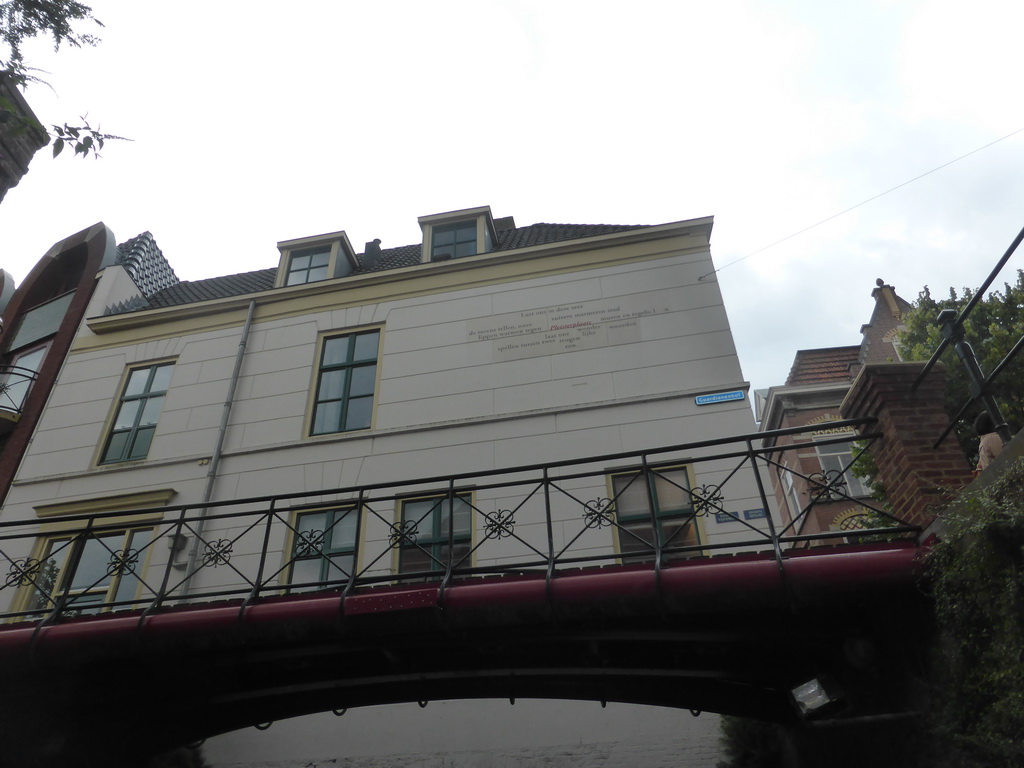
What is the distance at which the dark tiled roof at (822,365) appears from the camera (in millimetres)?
21906

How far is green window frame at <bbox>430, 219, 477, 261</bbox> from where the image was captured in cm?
A: 1348

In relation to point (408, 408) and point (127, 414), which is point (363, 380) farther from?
point (127, 414)

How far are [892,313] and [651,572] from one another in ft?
74.1

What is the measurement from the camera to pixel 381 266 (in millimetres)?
15000

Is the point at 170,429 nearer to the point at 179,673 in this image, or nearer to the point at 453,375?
the point at 453,375

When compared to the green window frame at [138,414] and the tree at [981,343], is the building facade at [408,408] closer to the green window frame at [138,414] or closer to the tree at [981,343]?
the green window frame at [138,414]

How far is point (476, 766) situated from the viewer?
832cm

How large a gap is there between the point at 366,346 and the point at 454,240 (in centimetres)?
278

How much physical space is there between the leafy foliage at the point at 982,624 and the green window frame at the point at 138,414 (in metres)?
11.2

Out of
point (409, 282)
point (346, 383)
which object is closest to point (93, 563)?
point (346, 383)

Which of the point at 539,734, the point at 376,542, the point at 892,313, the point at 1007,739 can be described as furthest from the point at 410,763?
the point at 892,313

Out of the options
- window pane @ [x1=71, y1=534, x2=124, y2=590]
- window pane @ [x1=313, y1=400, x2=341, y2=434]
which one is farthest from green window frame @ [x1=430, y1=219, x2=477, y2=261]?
window pane @ [x1=71, y1=534, x2=124, y2=590]

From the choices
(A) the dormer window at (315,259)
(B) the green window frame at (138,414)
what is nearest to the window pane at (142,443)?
(B) the green window frame at (138,414)

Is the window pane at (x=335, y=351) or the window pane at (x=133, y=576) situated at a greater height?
the window pane at (x=335, y=351)
